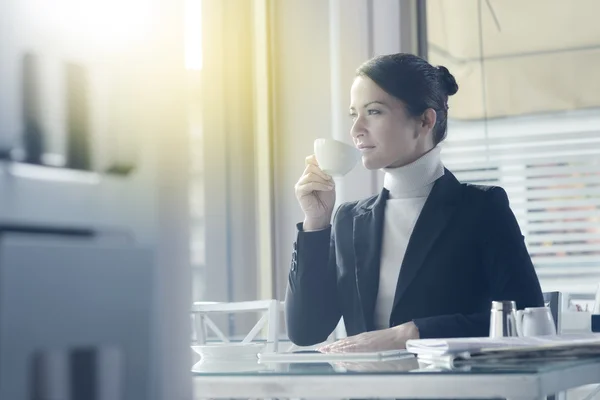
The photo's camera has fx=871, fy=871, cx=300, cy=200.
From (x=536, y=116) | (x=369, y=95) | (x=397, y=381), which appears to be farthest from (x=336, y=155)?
(x=536, y=116)

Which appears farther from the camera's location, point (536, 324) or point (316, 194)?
point (316, 194)

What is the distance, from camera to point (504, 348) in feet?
3.73

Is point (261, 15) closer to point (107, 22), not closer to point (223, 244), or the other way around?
point (223, 244)

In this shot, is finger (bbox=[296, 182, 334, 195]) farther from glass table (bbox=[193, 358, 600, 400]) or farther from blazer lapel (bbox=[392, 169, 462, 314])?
glass table (bbox=[193, 358, 600, 400])

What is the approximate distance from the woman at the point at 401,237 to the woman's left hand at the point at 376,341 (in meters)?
0.27

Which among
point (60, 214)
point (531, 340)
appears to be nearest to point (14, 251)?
point (60, 214)

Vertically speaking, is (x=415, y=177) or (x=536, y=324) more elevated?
(x=415, y=177)

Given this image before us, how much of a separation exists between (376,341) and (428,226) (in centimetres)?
49

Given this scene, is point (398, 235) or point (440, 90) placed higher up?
point (440, 90)

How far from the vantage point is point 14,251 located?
13.3 inches

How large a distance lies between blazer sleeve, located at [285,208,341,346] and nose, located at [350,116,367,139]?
0.22 m

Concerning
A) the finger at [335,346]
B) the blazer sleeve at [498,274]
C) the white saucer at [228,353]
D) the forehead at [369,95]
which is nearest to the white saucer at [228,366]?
the white saucer at [228,353]

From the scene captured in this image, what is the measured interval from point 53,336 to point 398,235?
1695 millimetres

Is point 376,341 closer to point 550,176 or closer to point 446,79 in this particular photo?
point 446,79
